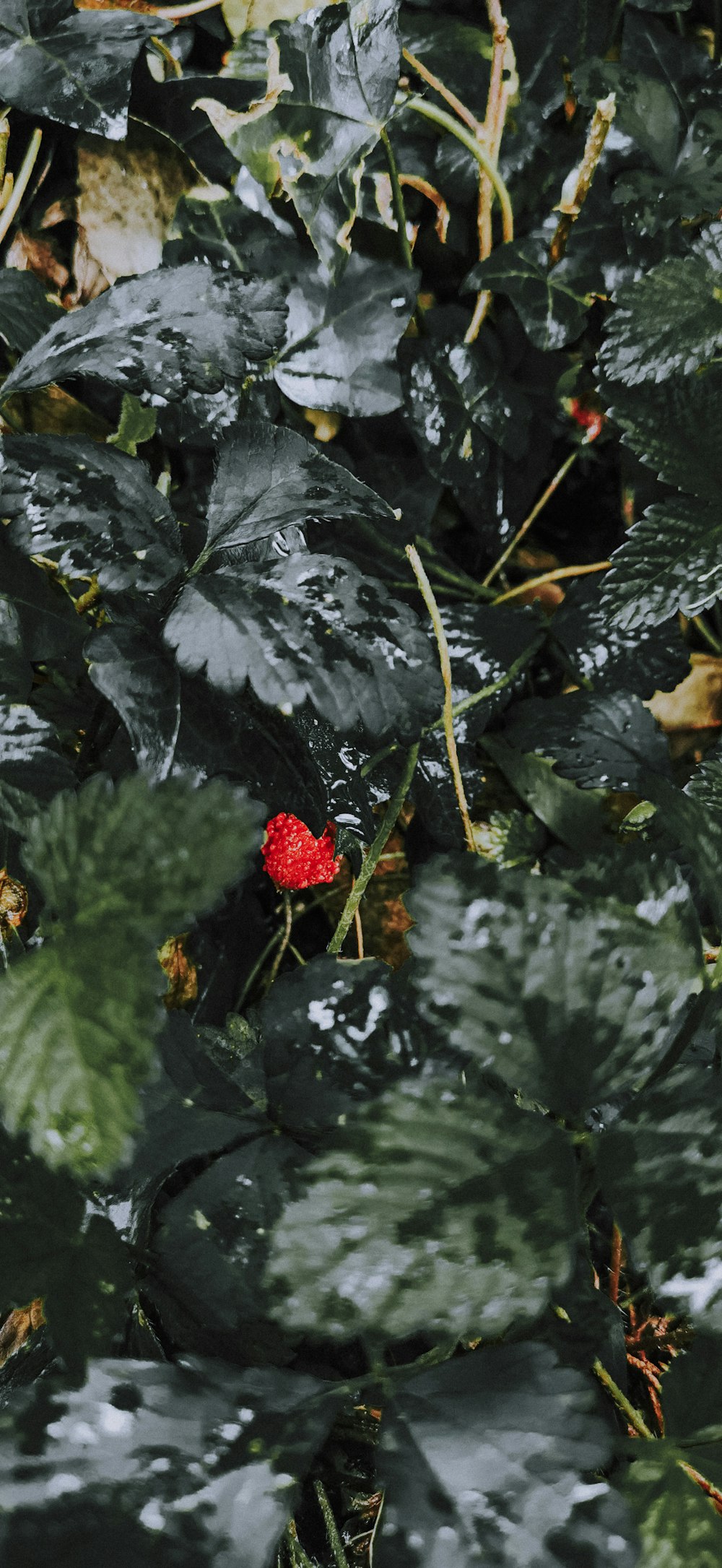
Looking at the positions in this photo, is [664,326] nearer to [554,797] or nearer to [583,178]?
[583,178]

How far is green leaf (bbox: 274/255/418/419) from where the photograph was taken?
0.72m

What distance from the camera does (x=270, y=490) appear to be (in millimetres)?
543

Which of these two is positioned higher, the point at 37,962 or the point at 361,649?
the point at 361,649

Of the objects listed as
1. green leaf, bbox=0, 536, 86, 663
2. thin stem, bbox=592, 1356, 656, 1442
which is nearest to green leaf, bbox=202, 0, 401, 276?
green leaf, bbox=0, 536, 86, 663

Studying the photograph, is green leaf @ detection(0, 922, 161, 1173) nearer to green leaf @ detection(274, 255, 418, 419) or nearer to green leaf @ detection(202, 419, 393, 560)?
green leaf @ detection(202, 419, 393, 560)

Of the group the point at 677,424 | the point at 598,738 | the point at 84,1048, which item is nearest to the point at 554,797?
the point at 598,738

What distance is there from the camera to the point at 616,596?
2.15 feet

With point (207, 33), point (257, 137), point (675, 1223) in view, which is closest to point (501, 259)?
point (257, 137)

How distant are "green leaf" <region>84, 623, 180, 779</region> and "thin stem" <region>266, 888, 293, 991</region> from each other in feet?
0.83

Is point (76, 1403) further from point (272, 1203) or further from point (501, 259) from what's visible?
point (501, 259)

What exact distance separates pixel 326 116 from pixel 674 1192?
72cm

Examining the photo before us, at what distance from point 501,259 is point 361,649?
46 cm

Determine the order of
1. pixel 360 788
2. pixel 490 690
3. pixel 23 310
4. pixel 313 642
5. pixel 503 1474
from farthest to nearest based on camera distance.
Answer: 1. pixel 490 690
2. pixel 23 310
3. pixel 360 788
4. pixel 313 642
5. pixel 503 1474

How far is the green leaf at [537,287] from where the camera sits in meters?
0.76
